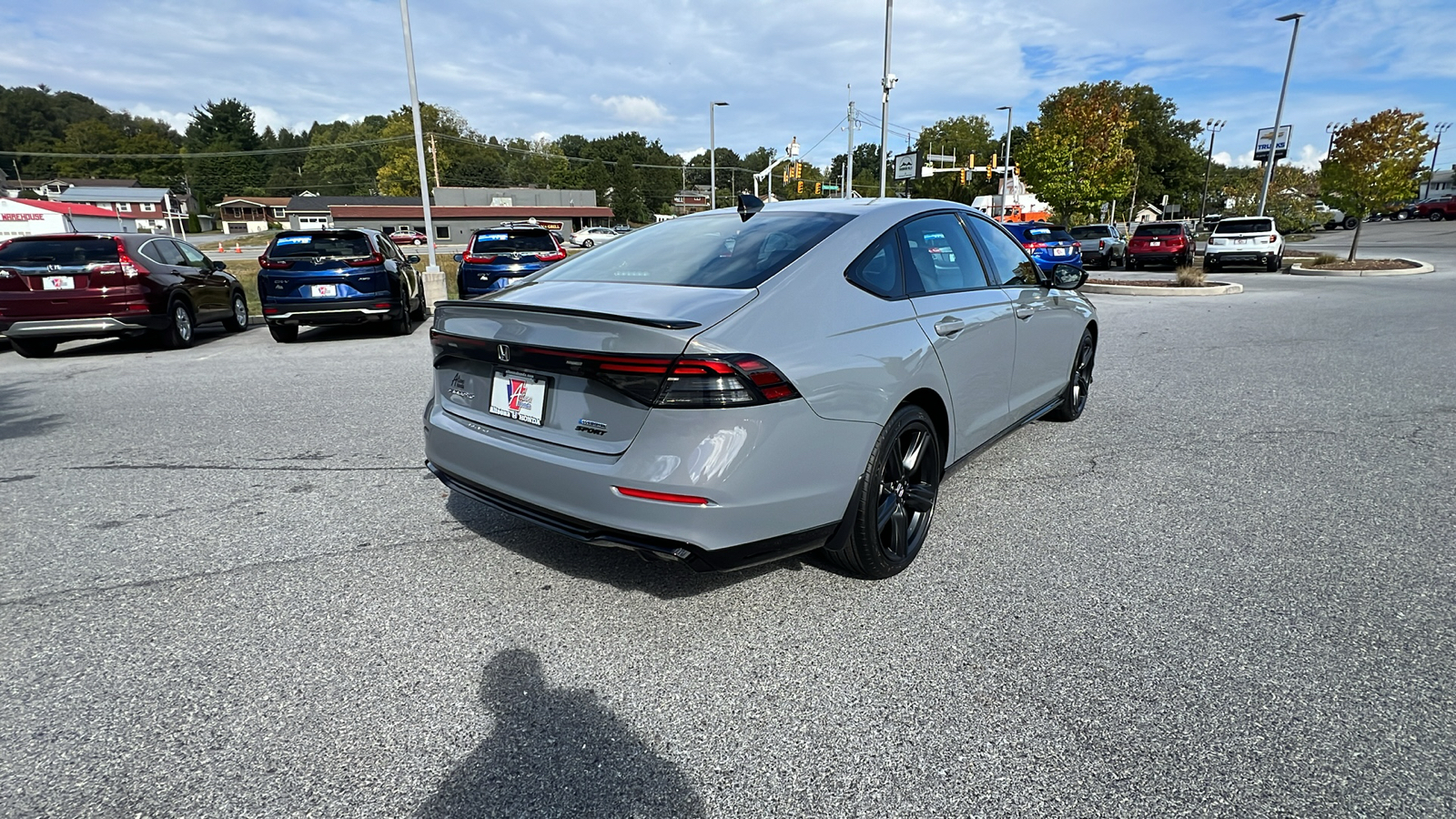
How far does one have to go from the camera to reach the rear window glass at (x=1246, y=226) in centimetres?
2186

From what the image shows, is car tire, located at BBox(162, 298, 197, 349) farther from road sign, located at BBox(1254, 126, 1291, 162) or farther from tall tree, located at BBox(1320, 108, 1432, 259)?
road sign, located at BBox(1254, 126, 1291, 162)

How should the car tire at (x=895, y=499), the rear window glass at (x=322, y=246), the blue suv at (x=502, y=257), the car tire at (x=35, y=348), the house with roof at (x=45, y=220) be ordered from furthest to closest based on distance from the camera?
the house with roof at (x=45, y=220)
the blue suv at (x=502, y=257)
the rear window glass at (x=322, y=246)
the car tire at (x=35, y=348)
the car tire at (x=895, y=499)

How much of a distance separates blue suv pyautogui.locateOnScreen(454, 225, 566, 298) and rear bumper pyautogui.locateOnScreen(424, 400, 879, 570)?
30.0 feet

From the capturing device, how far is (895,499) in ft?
10.6

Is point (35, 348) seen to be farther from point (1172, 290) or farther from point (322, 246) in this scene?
point (1172, 290)

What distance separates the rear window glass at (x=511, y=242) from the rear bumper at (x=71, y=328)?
4771mm

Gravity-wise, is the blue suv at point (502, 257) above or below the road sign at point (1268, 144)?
below

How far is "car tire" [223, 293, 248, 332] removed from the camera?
12.2 meters

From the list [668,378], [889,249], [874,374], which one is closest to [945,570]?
[874,374]

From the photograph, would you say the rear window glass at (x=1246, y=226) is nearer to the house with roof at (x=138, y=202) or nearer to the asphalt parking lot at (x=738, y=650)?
the asphalt parking lot at (x=738, y=650)

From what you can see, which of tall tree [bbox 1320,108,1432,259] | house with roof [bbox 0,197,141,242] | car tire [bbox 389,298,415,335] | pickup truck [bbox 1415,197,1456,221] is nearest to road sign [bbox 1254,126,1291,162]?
tall tree [bbox 1320,108,1432,259]

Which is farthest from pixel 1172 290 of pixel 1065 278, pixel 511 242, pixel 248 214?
pixel 248 214

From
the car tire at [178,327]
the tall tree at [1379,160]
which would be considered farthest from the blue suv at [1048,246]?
the car tire at [178,327]

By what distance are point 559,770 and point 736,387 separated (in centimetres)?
125
